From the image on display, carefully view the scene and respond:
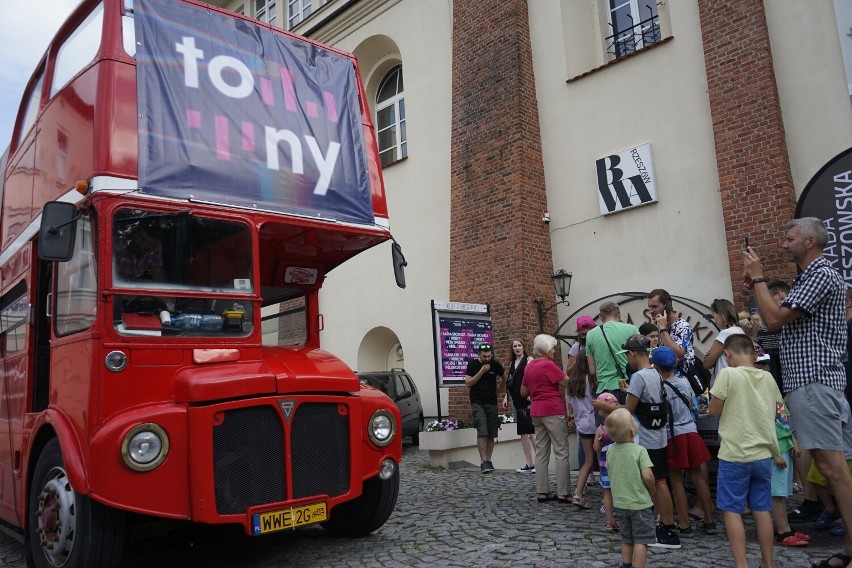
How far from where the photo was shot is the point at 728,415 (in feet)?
13.9

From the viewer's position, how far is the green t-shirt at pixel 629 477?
406cm

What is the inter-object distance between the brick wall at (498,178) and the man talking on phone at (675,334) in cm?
483

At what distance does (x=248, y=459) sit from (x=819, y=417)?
353 cm

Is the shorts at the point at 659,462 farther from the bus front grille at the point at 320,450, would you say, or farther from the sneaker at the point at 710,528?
the bus front grille at the point at 320,450

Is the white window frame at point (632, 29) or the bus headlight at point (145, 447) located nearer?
the bus headlight at point (145, 447)

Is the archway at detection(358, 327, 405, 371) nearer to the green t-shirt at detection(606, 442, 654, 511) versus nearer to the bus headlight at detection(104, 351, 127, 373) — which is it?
the bus headlight at detection(104, 351, 127, 373)

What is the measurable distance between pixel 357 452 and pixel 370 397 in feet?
1.54

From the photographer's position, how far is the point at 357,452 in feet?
16.2

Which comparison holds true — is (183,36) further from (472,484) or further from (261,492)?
(472,484)

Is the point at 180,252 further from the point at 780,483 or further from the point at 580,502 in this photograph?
the point at 780,483

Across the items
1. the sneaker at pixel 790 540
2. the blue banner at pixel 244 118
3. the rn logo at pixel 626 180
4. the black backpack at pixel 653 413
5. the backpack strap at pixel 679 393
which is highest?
the rn logo at pixel 626 180

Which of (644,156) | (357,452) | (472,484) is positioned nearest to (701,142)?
(644,156)

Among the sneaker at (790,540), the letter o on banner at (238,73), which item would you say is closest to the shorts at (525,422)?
the sneaker at (790,540)

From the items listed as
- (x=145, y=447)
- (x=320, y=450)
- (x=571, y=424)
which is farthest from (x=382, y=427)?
(x=571, y=424)
